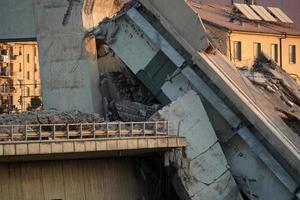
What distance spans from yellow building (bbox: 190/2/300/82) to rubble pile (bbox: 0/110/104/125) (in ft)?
58.3

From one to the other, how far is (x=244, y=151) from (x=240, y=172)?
91 centimetres

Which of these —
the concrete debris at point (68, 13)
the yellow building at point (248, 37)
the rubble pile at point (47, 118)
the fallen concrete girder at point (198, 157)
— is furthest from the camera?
the yellow building at point (248, 37)

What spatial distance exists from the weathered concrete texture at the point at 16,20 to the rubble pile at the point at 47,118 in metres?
9.20

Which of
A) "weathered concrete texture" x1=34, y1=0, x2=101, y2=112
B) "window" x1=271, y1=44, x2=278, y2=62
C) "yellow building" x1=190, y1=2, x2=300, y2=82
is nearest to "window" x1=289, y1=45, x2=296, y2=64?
"yellow building" x1=190, y1=2, x2=300, y2=82

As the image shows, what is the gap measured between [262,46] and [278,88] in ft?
49.6

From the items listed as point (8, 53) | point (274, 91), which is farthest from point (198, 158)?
point (8, 53)

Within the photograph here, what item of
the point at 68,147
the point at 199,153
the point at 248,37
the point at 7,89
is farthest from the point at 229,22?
the point at 68,147

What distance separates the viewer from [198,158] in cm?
4581

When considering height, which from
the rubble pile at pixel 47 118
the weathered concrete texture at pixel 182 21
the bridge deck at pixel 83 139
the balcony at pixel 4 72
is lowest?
the bridge deck at pixel 83 139

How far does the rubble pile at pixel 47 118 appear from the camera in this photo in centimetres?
4291

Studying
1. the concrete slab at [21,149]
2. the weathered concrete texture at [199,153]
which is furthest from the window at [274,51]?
the concrete slab at [21,149]

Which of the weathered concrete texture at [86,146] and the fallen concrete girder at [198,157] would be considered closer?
the weathered concrete texture at [86,146]

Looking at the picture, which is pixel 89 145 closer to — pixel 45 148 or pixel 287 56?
pixel 45 148

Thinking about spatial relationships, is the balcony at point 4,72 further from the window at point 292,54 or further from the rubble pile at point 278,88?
the rubble pile at point 278,88
